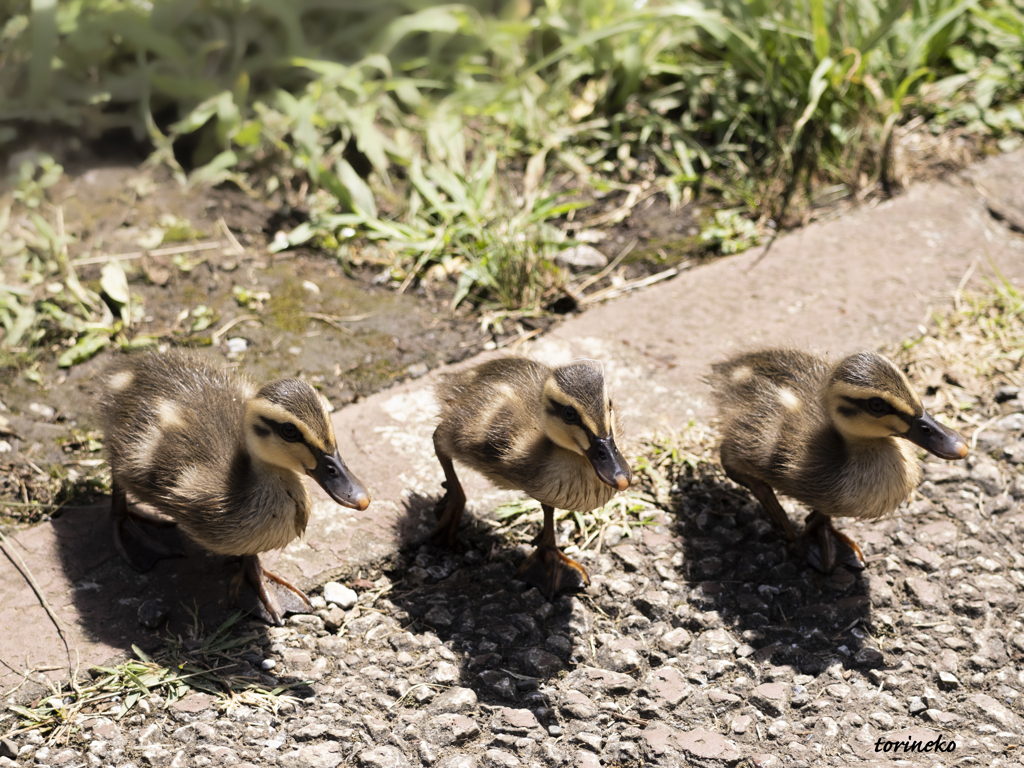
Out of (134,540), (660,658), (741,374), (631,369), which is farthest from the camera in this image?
(631,369)

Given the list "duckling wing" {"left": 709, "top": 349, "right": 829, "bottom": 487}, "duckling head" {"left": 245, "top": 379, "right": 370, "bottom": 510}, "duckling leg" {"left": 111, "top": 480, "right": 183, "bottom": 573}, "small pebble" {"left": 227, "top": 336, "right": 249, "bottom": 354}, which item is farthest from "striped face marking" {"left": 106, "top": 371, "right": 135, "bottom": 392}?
"duckling wing" {"left": 709, "top": 349, "right": 829, "bottom": 487}

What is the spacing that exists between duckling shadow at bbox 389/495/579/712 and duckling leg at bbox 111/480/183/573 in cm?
94

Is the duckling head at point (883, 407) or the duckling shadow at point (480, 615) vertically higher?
the duckling head at point (883, 407)

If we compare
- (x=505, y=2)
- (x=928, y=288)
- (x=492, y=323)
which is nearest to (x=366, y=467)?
(x=492, y=323)

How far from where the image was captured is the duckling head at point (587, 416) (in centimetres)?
348

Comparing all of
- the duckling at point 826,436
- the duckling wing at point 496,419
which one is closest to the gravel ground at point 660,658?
the duckling at point 826,436

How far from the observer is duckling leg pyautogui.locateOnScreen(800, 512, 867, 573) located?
13.2ft

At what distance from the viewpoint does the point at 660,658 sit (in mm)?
3645

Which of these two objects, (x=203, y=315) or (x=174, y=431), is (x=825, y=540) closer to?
(x=174, y=431)

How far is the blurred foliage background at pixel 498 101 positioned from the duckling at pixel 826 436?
1695 millimetres

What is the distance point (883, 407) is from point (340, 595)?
2205mm

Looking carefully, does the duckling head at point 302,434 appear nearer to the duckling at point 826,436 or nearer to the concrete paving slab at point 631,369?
the concrete paving slab at point 631,369

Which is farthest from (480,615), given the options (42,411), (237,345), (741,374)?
(42,411)

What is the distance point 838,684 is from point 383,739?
162cm
